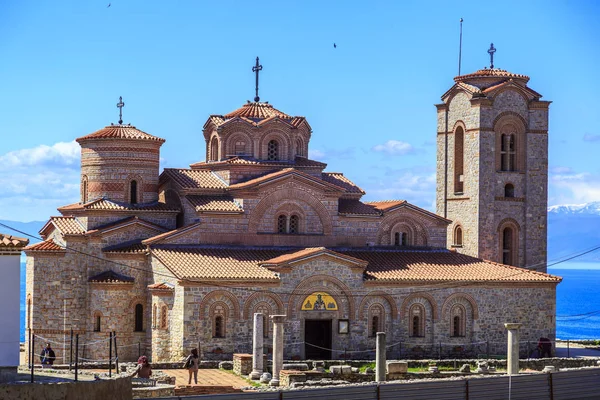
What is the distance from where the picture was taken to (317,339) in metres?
41.6

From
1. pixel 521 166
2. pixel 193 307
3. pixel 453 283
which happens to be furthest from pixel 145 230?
pixel 521 166

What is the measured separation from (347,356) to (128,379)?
15866mm

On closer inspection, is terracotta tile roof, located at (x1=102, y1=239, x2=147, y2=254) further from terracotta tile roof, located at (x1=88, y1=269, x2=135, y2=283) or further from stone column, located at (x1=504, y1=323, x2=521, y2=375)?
stone column, located at (x1=504, y1=323, x2=521, y2=375)

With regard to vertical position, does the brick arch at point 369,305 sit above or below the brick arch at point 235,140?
below

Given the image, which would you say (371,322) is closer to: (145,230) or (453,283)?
(453,283)

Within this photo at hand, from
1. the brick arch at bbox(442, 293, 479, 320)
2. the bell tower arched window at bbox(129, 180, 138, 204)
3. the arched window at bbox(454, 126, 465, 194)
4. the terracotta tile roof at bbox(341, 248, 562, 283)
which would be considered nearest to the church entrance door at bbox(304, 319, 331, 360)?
the terracotta tile roof at bbox(341, 248, 562, 283)

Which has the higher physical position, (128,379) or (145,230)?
(145,230)

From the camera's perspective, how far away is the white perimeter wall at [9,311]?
27.4 metres

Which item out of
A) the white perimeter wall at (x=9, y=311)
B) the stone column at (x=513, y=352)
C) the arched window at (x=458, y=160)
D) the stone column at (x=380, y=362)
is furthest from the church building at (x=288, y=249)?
the white perimeter wall at (x=9, y=311)

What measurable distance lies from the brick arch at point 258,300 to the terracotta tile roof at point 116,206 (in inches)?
220

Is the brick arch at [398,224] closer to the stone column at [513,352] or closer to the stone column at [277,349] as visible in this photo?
the stone column at [277,349]

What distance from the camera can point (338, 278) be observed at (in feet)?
136

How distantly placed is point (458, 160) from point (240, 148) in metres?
9.45

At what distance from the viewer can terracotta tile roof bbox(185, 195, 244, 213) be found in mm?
42250
